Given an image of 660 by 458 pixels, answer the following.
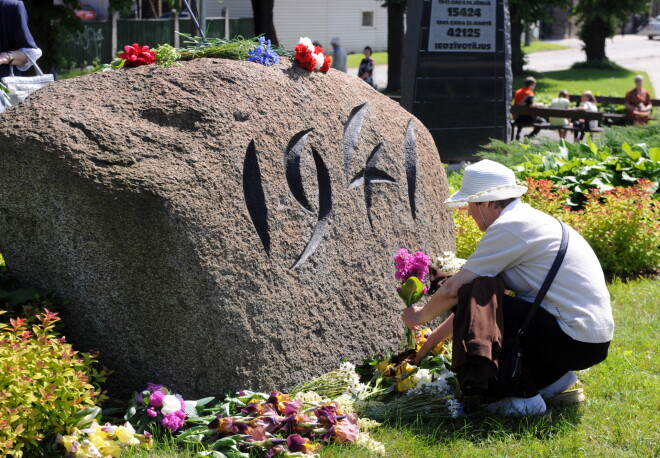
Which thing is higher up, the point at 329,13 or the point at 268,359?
the point at 329,13

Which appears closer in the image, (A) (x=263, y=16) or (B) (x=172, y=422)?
(B) (x=172, y=422)

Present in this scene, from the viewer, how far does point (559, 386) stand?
4.38 m

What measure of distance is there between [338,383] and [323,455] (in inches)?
25.4

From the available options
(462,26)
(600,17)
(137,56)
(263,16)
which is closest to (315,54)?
(137,56)

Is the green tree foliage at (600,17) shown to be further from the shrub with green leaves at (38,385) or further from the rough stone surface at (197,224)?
the shrub with green leaves at (38,385)

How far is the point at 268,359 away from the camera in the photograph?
4.12 meters

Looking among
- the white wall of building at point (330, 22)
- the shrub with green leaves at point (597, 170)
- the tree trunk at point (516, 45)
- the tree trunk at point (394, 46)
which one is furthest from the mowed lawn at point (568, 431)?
the white wall of building at point (330, 22)

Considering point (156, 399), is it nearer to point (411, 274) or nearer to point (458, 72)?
point (411, 274)

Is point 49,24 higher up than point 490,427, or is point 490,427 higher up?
point 49,24

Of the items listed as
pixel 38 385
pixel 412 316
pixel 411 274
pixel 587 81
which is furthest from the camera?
pixel 587 81

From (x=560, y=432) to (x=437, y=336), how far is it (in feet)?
2.57

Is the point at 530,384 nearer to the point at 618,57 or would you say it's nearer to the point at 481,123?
the point at 481,123

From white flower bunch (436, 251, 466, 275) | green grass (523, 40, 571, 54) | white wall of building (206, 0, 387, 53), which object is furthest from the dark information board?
green grass (523, 40, 571, 54)

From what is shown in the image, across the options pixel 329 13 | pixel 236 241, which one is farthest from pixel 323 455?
pixel 329 13
